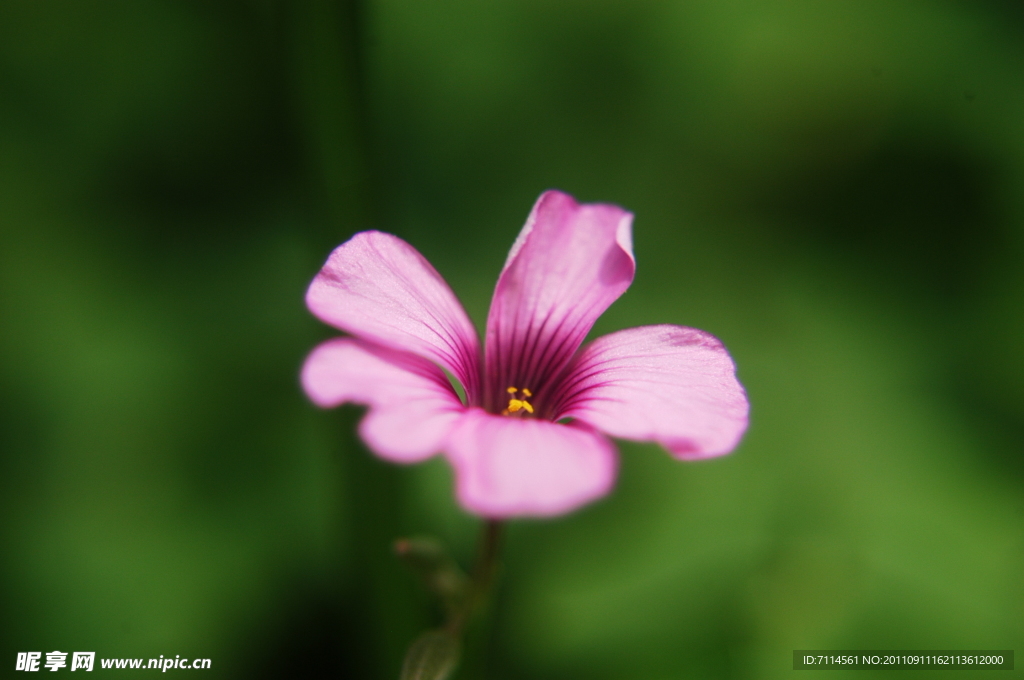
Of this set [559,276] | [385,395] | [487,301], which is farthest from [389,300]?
[487,301]

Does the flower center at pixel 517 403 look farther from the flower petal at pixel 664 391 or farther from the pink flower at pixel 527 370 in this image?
the flower petal at pixel 664 391

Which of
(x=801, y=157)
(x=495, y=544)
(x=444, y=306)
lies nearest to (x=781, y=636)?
(x=495, y=544)

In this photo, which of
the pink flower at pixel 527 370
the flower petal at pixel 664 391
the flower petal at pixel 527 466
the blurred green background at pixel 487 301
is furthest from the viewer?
the blurred green background at pixel 487 301

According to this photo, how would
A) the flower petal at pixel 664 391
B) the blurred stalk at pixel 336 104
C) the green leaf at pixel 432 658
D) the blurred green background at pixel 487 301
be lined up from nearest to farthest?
the flower petal at pixel 664 391, the green leaf at pixel 432 658, the blurred stalk at pixel 336 104, the blurred green background at pixel 487 301

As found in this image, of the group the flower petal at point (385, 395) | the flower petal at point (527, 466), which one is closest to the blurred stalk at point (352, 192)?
the flower petal at point (385, 395)

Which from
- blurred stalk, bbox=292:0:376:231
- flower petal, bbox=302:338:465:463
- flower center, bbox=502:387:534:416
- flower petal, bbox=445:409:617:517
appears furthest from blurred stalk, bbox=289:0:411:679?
flower petal, bbox=445:409:617:517

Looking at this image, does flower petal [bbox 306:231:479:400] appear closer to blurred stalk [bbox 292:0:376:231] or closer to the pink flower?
the pink flower
